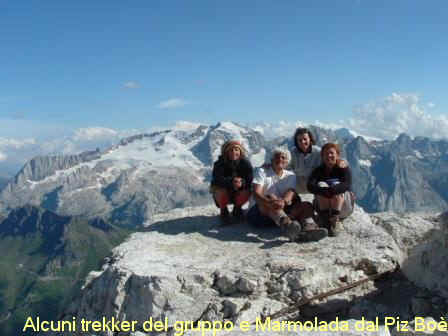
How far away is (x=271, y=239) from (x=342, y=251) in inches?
90.5

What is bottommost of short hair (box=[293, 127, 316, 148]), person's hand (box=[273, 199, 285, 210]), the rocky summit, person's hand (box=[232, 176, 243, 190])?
the rocky summit

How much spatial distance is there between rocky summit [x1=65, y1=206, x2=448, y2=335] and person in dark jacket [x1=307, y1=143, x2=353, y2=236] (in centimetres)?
68

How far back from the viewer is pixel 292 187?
1257 cm

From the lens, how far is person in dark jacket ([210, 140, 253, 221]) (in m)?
13.0

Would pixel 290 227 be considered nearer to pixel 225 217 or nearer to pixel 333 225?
pixel 333 225

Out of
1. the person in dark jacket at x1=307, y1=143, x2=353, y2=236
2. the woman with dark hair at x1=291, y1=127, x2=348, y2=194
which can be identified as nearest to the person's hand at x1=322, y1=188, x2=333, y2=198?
the person in dark jacket at x1=307, y1=143, x2=353, y2=236

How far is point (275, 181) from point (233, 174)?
1458 millimetres

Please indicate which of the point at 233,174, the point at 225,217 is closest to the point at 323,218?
the point at 233,174

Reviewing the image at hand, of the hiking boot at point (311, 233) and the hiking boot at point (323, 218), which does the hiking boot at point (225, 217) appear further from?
the hiking boot at point (323, 218)

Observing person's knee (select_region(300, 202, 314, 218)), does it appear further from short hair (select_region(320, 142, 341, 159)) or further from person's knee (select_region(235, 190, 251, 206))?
person's knee (select_region(235, 190, 251, 206))

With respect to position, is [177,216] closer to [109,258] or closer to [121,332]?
[109,258]

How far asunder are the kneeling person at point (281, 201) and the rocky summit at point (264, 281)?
1.44 feet

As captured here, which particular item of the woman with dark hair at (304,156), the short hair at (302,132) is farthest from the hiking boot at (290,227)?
the short hair at (302,132)

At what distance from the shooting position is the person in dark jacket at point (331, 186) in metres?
11.5
